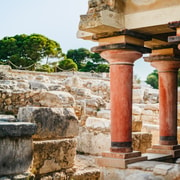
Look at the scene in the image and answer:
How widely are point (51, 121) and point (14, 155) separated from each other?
106cm

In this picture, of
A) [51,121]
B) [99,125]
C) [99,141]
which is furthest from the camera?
[99,125]

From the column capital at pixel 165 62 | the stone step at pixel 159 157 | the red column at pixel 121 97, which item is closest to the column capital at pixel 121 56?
the red column at pixel 121 97

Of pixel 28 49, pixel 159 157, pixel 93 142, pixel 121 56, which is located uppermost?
pixel 28 49

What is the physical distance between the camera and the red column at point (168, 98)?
7043 millimetres

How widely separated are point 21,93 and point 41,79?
59.5 feet

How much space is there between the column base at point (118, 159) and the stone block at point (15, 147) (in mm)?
1787

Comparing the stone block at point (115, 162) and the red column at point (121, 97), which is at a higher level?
the red column at point (121, 97)

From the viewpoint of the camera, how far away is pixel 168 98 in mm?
7066

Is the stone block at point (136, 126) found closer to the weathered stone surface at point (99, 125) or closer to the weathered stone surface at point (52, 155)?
the weathered stone surface at point (99, 125)

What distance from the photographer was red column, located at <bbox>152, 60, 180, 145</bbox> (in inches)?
277

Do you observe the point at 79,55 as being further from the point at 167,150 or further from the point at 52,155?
the point at 52,155

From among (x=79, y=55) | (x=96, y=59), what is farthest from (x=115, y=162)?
(x=79, y=55)

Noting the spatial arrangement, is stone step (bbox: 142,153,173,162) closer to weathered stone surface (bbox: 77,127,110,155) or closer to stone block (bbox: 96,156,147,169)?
stone block (bbox: 96,156,147,169)

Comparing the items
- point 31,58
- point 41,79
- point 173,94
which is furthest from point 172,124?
point 31,58
